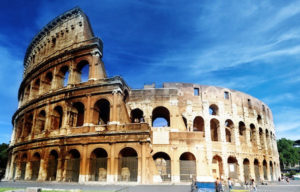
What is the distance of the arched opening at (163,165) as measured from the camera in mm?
20141

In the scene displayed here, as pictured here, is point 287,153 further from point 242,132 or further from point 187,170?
point 187,170

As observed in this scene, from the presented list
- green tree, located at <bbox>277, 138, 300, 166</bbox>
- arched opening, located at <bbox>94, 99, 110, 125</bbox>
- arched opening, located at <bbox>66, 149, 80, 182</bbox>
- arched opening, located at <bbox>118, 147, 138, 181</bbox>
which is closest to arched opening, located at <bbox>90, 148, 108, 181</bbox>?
arched opening, located at <bbox>66, 149, 80, 182</bbox>

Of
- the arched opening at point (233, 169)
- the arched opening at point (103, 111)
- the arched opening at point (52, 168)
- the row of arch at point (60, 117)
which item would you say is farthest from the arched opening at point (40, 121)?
the arched opening at point (233, 169)

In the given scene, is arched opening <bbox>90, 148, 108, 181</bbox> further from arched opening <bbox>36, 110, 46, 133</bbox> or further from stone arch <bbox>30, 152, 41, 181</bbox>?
arched opening <bbox>36, 110, 46, 133</bbox>

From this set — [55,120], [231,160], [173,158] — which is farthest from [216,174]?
[55,120]

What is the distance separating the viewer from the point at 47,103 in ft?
72.2

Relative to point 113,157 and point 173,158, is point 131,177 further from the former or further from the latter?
point 173,158

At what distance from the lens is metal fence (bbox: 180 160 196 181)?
20.0m

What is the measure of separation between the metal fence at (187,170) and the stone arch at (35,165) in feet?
41.6

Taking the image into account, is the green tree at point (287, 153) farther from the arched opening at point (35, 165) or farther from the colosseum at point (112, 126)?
the arched opening at point (35, 165)

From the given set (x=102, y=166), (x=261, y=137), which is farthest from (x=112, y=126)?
(x=261, y=137)

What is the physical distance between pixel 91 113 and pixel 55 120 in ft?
15.1

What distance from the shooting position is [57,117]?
72.1ft

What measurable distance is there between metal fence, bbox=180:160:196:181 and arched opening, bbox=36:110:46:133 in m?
14.0
